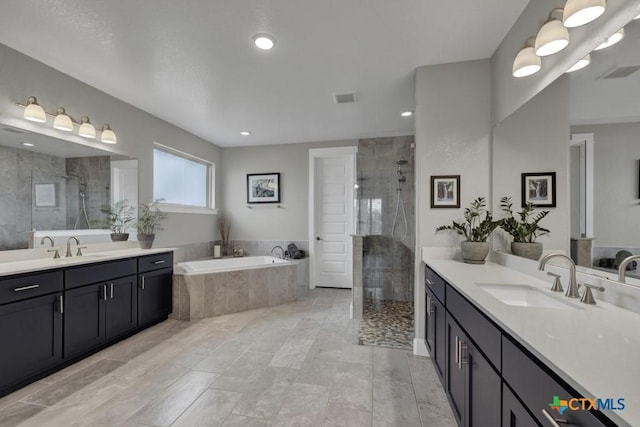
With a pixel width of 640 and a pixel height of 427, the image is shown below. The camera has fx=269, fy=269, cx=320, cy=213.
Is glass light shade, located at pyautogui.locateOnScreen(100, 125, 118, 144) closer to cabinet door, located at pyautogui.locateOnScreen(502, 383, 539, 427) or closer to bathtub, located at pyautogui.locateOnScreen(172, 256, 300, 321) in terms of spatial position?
bathtub, located at pyautogui.locateOnScreen(172, 256, 300, 321)

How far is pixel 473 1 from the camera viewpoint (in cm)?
171

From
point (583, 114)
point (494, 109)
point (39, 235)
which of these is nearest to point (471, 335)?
point (583, 114)

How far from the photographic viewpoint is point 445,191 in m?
2.43

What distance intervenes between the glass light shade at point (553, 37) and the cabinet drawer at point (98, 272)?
3.64 meters

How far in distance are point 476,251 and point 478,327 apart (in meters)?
1.12

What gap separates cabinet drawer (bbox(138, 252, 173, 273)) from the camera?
2.96 metres

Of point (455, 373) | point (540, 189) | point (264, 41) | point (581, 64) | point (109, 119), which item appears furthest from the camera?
point (109, 119)

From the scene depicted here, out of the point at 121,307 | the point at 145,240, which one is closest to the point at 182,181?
the point at 145,240

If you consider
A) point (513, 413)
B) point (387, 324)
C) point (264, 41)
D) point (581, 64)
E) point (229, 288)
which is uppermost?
point (264, 41)

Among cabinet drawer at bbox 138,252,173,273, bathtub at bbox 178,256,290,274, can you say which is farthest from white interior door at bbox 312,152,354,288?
cabinet drawer at bbox 138,252,173,273

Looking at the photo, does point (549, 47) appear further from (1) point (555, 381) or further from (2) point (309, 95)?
(2) point (309, 95)

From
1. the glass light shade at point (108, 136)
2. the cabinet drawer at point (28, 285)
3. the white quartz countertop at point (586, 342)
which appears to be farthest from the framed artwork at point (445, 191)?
the glass light shade at point (108, 136)

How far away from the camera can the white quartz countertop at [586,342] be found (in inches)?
23.5

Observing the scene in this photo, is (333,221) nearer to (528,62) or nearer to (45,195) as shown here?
(528,62)
